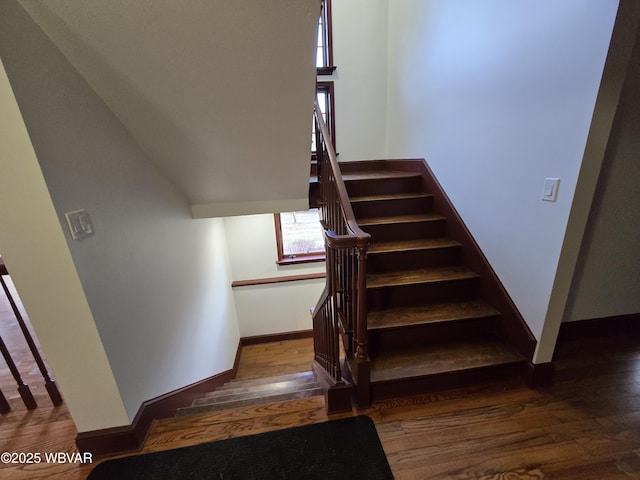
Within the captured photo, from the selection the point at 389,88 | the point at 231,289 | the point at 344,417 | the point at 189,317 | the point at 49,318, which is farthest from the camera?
the point at 231,289

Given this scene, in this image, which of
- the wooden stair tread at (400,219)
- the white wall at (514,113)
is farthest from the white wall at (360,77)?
the wooden stair tread at (400,219)

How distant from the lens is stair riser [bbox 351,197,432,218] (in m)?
Answer: 2.49

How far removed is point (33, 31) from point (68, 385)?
147cm

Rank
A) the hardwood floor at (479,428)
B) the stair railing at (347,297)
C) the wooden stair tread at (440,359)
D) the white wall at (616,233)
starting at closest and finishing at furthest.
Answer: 1. the hardwood floor at (479,428)
2. the stair railing at (347,297)
3. the white wall at (616,233)
4. the wooden stair tread at (440,359)

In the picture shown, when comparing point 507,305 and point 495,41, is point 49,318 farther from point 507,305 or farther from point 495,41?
point 495,41

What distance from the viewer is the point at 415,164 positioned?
289 cm

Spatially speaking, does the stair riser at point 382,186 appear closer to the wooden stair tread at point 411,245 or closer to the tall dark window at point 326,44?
the wooden stair tread at point 411,245

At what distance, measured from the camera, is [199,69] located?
1.20 m

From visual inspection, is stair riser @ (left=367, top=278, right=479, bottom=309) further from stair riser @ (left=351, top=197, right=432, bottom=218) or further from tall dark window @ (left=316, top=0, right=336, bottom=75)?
tall dark window @ (left=316, top=0, right=336, bottom=75)

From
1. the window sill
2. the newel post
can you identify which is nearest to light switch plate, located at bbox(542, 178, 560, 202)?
the newel post

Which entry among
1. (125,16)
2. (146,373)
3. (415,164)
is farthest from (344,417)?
(415,164)

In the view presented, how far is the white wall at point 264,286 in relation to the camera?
3648mm

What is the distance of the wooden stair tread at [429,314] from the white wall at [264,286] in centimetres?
201

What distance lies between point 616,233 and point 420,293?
1287mm
